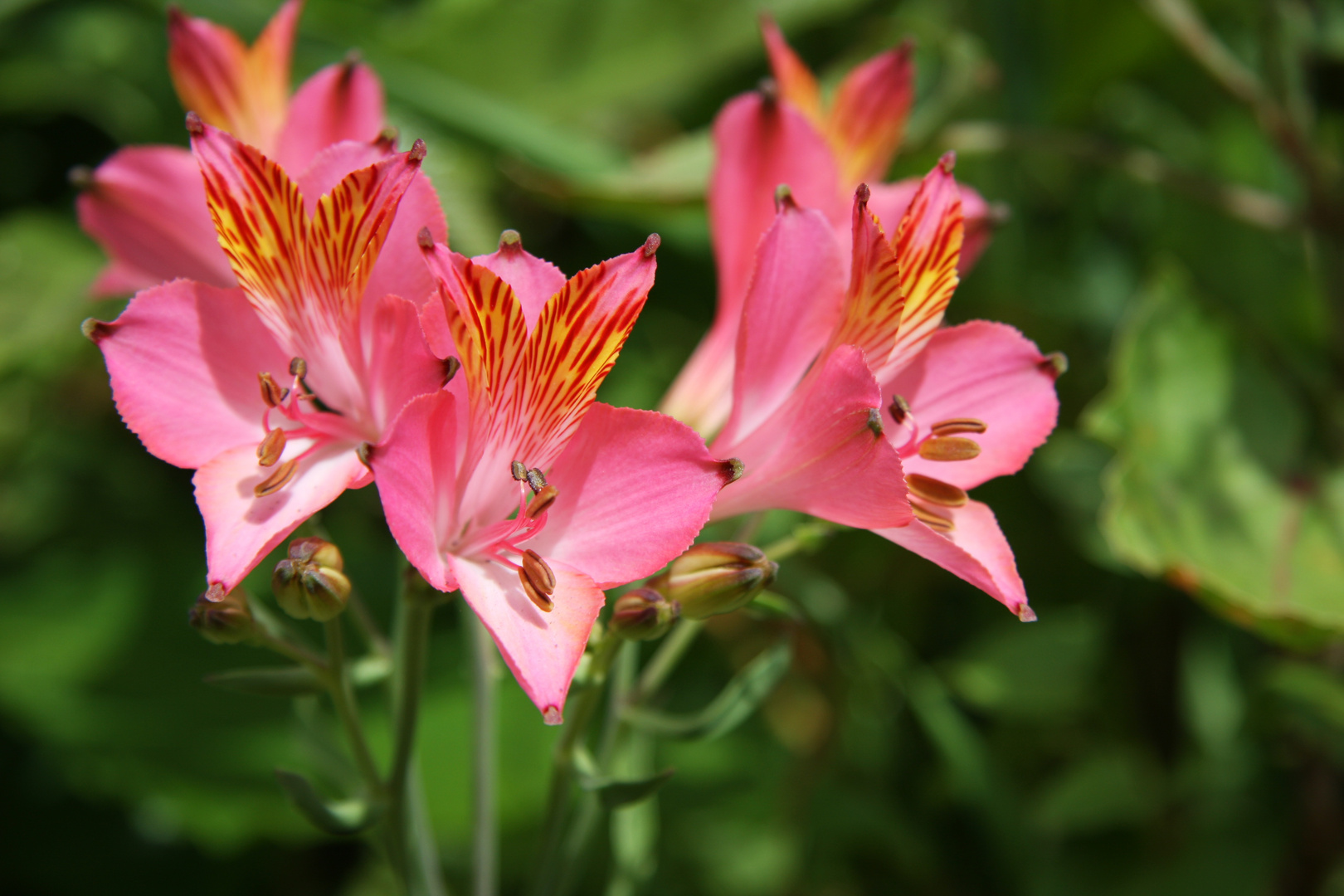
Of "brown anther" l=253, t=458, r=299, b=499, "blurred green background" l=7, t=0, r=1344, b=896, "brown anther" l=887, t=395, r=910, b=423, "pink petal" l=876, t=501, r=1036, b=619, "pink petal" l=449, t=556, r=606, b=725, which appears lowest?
"blurred green background" l=7, t=0, r=1344, b=896

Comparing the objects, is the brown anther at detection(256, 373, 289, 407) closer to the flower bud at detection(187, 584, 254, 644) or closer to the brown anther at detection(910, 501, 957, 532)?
the flower bud at detection(187, 584, 254, 644)

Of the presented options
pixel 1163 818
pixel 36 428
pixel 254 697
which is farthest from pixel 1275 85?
pixel 36 428

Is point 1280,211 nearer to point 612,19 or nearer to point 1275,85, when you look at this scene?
point 1275,85

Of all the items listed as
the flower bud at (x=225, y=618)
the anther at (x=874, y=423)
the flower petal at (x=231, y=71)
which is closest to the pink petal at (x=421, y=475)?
the flower bud at (x=225, y=618)

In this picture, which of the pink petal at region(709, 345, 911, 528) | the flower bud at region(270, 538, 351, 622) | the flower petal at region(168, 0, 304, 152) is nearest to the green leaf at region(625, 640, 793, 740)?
the pink petal at region(709, 345, 911, 528)

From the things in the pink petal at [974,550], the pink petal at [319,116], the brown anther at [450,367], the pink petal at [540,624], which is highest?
the pink petal at [319,116]

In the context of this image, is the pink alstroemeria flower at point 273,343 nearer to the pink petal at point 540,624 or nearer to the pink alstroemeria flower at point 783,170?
the pink petal at point 540,624
